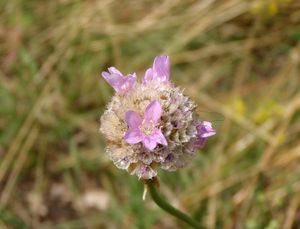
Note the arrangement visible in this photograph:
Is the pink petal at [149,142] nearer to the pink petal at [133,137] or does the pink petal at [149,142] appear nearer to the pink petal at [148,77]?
the pink petal at [133,137]

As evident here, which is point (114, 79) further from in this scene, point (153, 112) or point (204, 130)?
point (204, 130)

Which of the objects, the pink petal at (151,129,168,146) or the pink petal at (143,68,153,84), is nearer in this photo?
the pink petal at (151,129,168,146)

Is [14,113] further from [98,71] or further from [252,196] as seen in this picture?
[252,196]

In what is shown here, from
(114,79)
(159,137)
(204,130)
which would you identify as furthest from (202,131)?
(114,79)

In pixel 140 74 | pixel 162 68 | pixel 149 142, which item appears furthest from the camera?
pixel 140 74

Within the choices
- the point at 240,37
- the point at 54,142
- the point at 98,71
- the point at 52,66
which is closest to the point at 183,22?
the point at 240,37

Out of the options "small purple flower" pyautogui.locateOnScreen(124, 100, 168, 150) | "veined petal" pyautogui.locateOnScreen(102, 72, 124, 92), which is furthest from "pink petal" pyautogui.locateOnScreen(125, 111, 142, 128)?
"veined petal" pyautogui.locateOnScreen(102, 72, 124, 92)

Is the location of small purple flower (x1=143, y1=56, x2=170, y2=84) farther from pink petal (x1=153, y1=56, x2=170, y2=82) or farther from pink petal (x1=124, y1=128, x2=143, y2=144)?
pink petal (x1=124, y1=128, x2=143, y2=144)
